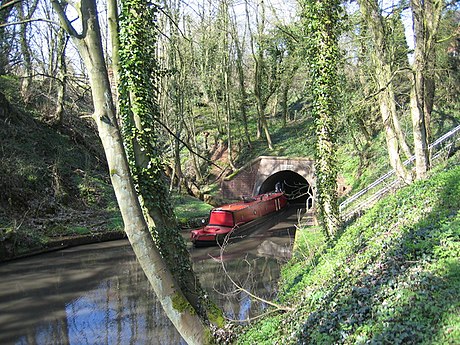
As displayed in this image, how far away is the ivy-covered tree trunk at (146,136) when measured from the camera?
6352 mm

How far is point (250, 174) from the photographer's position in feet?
92.2

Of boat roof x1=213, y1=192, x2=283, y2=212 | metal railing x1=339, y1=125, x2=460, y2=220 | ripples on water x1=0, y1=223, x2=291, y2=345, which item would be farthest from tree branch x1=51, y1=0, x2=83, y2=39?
boat roof x1=213, y1=192, x2=283, y2=212

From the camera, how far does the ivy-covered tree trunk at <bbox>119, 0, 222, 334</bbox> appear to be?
250 inches

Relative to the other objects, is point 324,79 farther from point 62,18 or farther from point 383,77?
point 62,18

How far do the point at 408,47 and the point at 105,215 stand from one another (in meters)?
16.8

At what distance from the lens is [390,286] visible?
5.11 metres

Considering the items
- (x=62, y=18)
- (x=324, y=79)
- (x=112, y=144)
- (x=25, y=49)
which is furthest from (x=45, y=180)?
(x=62, y=18)

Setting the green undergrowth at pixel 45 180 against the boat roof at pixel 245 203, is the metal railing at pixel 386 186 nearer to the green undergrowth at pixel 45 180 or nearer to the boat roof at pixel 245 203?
the boat roof at pixel 245 203

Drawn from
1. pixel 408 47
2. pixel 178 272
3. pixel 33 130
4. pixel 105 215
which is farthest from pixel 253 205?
pixel 178 272

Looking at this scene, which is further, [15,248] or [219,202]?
[219,202]

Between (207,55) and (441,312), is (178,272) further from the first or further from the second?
(207,55)

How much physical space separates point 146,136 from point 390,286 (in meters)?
4.17

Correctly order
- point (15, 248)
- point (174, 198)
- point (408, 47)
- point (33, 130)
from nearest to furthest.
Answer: point (15, 248), point (408, 47), point (33, 130), point (174, 198)

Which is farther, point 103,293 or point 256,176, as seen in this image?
point 256,176
